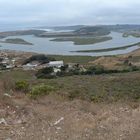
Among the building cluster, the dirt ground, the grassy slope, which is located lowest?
the building cluster

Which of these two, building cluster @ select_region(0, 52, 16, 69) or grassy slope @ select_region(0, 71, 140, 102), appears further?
building cluster @ select_region(0, 52, 16, 69)

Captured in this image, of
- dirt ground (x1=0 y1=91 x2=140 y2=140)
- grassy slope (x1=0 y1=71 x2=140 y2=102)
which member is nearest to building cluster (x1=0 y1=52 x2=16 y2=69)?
grassy slope (x1=0 y1=71 x2=140 y2=102)

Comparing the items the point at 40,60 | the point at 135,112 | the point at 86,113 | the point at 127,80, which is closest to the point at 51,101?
the point at 86,113

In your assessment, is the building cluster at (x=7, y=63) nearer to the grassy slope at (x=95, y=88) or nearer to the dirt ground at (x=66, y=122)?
the grassy slope at (x=95, y=88)

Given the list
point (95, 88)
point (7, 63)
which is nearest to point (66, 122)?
point (95, 88)

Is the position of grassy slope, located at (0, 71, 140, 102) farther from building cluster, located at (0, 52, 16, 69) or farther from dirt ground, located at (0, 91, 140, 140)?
building cluster, located at (0, 52, 16, 69)

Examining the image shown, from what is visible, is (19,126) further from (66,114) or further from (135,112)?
(135,112)

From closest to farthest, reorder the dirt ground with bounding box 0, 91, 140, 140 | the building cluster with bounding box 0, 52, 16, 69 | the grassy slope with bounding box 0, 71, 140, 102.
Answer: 1. the dirt ground with bounding box 0, 91, 140, 140
2. the grassy slope with bounding box 0, 71, 140, 102
3. the building cluster with bounding box 0, 52, 16, 69

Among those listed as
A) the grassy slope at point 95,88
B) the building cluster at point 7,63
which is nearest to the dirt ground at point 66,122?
the grassy slope at point 95,88

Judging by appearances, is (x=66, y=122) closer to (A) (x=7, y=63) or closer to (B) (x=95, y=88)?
(B) (x=95, y=88)
